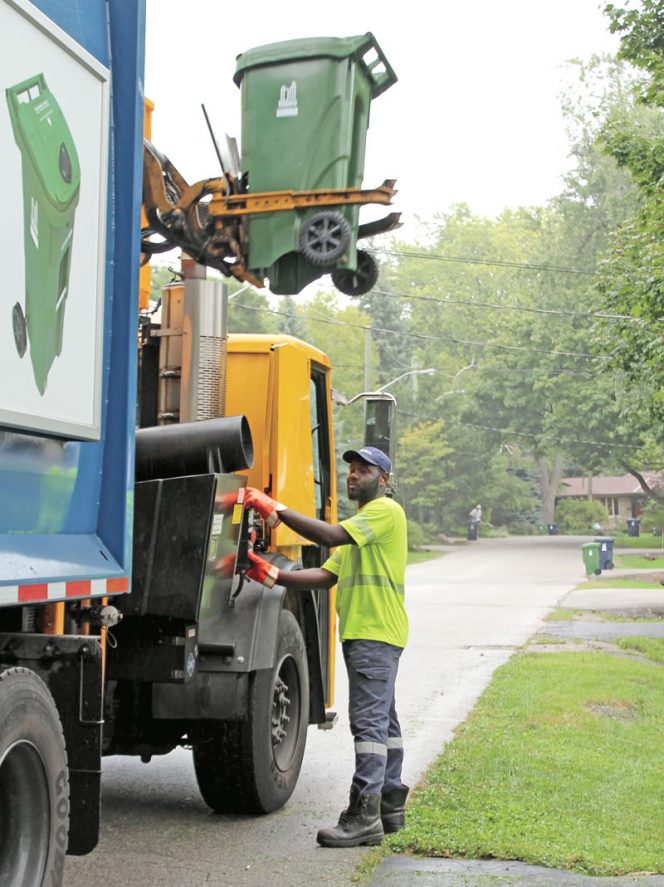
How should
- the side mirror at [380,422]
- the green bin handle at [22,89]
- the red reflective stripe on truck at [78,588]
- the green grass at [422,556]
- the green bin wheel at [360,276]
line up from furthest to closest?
the green grass at [422,556]
the side mirror at [380,422]
the green bin wheel at [360,276]
the red reflective stripe on truck at [78,588]
the green bin handle at [22,89]

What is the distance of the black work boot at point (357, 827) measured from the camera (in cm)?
605

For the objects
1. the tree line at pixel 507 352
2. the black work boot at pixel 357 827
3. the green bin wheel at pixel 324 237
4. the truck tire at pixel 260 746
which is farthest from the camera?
the tree line at pixel 507 352

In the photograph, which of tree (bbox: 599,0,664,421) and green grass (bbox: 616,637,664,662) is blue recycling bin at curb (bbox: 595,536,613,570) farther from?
green grass (bbox: 616,637,664,662)

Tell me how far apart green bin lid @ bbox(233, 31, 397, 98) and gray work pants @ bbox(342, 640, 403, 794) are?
301 cm

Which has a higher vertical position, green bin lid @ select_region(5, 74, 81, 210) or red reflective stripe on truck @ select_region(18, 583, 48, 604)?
green bin lid @ select_region(5, 74, 81, 210)

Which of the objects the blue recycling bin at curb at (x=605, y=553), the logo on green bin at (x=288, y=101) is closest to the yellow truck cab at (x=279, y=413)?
the logo on green bin at (x=288, y=101)

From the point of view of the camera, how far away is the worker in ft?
20.0

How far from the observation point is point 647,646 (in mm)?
15891

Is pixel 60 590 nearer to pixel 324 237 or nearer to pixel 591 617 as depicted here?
pixel 324 237

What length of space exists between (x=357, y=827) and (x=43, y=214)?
11.3 feet

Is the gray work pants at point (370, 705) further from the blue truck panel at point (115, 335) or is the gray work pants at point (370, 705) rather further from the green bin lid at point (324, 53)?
the green bin lid at point (324, 53)

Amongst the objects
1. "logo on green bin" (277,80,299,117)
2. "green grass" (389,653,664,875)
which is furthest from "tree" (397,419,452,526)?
"logo on green bin" (277,80,299,117)


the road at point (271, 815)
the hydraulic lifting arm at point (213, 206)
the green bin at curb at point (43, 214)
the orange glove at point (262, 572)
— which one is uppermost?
the hydraulic lifting arm at point (213, 206)

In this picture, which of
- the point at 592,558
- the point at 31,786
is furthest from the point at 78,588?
the point at 592,558
